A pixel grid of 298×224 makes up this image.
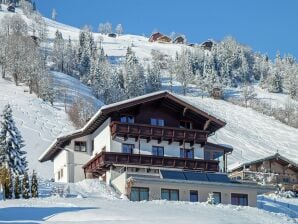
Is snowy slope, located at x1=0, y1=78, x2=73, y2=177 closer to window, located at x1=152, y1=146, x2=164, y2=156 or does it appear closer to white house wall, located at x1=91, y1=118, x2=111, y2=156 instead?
white house wall, located at x1=91, y1=118, x2=111, y2=156

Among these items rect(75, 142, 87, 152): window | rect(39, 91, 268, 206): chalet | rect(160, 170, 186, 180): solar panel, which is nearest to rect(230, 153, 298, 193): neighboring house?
rect(39, 91, 268, 206): chalet

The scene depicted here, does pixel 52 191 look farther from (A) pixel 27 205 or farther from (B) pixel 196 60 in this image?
(B) pixel 196 60

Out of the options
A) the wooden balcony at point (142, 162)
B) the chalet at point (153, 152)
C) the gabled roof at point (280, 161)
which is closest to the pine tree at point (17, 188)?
the chalet at point (153, 152)

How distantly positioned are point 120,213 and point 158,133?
1917 centimetres

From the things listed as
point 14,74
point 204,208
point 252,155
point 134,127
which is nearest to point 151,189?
point 134,127

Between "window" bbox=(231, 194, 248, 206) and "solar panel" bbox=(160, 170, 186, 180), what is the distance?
11.7ft

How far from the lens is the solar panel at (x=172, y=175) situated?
44.0m

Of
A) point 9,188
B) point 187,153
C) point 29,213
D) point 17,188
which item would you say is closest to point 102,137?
point 187,153

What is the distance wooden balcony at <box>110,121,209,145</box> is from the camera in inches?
1860

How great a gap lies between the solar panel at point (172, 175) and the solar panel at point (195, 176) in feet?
1.11

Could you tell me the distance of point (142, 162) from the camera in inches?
1845

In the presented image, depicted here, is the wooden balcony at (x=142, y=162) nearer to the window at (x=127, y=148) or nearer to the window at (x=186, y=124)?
the window at (x=127, y=148)

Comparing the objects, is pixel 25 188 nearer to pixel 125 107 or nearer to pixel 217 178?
pixel 125 107

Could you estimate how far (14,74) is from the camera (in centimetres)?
10925
